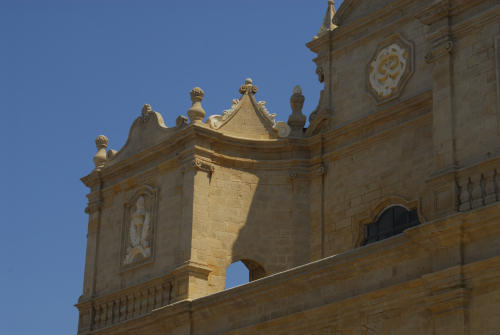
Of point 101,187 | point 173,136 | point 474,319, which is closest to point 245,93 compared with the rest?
point 173,136

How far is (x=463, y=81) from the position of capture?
20812 millimetres

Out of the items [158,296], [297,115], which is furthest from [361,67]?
[158,296]

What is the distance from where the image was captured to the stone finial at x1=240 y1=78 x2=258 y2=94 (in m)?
29.3

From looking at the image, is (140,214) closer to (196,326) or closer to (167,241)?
(167,241)

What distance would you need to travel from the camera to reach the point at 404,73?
1045 inches

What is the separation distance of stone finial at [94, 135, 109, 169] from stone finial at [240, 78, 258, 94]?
417 centimetres

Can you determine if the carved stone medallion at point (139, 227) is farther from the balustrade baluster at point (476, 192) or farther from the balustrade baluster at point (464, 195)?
the balustrade baluster at point (476, 192)

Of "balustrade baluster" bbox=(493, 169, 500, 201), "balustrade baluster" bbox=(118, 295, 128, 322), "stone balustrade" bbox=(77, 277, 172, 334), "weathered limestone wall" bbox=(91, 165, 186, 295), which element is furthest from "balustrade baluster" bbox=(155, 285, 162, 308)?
"balustrade baluster" bbox=(493, 169, 500, 201)

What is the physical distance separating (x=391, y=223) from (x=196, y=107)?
5.73m

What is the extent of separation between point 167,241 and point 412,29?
304 inches

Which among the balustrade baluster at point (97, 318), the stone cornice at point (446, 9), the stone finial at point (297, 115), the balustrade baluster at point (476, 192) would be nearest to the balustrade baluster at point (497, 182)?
the balustrade baluster at point (476, 192)

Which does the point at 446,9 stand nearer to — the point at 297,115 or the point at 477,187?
the point at 477,187

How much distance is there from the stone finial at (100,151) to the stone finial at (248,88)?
417cm

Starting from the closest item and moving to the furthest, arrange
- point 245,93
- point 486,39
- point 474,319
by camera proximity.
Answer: point 474,319 < point 486,39 < point 245,93
